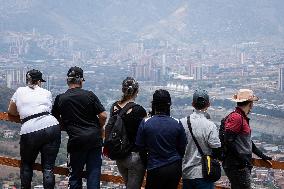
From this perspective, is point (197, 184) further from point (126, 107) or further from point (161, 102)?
point (126, 107)

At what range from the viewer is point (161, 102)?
4.37m

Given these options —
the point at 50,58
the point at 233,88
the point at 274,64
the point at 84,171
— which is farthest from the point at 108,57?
the point at 84,171

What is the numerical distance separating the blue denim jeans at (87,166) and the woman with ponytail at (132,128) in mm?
413

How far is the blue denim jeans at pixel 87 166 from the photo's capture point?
495 centimetres

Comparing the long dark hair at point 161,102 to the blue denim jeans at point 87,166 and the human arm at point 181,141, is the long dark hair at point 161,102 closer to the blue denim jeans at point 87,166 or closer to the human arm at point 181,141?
the human arm at point 181,141

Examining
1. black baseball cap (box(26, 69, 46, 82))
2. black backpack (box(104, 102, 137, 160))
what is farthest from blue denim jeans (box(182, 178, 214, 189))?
black baseball cap (box(26, 69, 46, 82))

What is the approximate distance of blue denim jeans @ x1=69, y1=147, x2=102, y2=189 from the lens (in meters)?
4.95

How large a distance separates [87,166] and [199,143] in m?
1.24

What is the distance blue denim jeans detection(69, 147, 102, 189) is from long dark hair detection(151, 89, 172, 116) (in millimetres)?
939

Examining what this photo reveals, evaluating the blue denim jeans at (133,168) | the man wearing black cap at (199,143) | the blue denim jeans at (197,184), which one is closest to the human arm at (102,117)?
the blue denim jeans at (133,168)

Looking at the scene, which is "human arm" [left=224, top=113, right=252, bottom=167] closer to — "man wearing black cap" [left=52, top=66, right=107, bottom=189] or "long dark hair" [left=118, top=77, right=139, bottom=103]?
"long dark hair" [left=118, top=77, right=139, bottom=103]

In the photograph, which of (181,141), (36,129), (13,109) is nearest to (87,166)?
(36,129)

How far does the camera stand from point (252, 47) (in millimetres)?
164750

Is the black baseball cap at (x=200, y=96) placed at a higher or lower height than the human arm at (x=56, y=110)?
higher
